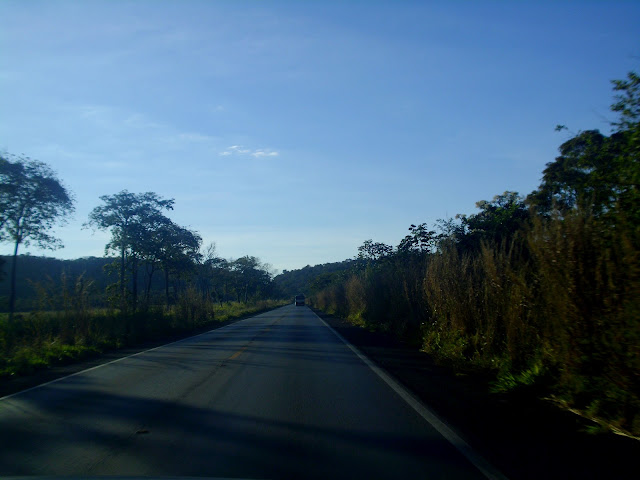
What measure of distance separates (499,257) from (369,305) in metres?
18.9

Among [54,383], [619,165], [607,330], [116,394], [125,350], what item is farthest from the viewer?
[125,350]

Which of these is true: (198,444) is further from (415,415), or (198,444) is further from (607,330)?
(607,330)

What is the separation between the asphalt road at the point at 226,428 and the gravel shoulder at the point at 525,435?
19.0 inches

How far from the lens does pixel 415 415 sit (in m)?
7.68

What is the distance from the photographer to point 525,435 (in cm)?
653

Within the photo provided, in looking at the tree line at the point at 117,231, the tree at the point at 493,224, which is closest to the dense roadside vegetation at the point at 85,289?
the tree line at the point at 117,231

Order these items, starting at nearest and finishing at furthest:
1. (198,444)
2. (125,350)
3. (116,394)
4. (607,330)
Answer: (198,444)
(607,330)
(116,394)
(125,350)

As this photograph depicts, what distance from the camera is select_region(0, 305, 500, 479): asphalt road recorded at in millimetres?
5430

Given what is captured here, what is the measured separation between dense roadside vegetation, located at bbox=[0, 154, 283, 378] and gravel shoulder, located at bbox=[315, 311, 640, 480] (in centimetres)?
1070

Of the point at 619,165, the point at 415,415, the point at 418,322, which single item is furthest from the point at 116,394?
the point at 418,322

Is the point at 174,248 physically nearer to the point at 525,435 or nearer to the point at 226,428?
the point at 226,428

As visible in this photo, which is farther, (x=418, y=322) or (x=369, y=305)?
(x=369, y=305)

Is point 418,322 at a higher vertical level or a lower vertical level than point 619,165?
lower

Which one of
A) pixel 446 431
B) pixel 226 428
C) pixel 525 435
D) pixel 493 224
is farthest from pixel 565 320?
pixel 493 224
